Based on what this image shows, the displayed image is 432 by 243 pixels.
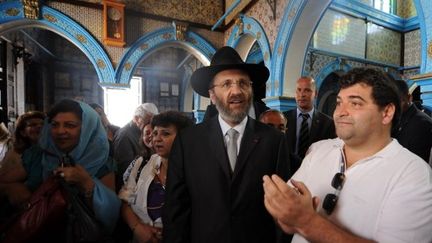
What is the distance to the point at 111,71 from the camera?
23.3 feet

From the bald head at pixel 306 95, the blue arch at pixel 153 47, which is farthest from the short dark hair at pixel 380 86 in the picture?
the blue arch at pixel 153 47

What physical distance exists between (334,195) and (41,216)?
1.39 metres

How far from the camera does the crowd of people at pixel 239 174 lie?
0.99 m

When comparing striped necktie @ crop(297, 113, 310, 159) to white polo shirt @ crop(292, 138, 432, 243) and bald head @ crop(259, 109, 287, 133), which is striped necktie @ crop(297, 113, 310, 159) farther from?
white polo shirt @ crop(292, 138, 432, 243)

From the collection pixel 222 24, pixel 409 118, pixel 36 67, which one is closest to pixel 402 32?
pixel 222 24

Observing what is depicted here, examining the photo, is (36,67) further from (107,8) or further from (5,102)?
(107,8)

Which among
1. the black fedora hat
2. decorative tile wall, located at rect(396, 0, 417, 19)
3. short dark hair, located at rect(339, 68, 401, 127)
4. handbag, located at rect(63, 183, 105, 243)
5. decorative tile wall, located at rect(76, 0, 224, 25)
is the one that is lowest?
handbag, located at rect(63, 183, 105, 243)

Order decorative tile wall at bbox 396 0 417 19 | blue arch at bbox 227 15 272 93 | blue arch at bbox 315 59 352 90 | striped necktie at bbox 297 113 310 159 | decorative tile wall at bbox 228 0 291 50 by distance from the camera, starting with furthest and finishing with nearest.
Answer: decorative tile wall at bbox 396 0 417 19 → blue arch at bbox 315 59 352 90 → blue arch at bbox 227 15 272 93 → decorative tile wall at bbox 228 0 291 50 → striped necktie at bbox 297 113 310 159

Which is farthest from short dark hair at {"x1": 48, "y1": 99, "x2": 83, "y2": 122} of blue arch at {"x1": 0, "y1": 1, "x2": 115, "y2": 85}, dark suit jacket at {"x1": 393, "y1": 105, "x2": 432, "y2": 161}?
blue arch at {"x1": 0, "y1": 1, "x2": 115, "y2": 85}

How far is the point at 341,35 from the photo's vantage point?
27.5 ft

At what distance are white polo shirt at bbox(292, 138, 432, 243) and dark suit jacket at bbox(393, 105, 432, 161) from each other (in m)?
1.77

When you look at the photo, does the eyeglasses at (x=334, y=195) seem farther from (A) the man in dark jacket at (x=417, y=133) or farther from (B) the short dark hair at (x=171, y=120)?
(A) the man in dark jacket at (x=417, y=133)

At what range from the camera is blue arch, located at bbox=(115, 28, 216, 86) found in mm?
7250

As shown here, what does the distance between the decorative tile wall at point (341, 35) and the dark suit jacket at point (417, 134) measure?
5.81 meters
